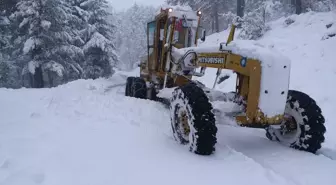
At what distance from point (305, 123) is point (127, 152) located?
3.00 metres

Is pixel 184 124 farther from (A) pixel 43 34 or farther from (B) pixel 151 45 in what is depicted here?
(A) pixel 43 34

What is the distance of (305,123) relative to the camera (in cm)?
519

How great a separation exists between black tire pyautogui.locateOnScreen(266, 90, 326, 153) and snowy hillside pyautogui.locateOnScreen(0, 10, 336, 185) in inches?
6.4

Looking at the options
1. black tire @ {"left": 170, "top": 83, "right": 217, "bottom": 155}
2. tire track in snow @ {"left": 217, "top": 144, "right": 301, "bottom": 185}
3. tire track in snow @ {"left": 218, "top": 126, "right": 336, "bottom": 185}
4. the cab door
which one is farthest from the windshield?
tire track in snow @ {"left": 217, "top": 144, "right": 301, "bottom": 185}

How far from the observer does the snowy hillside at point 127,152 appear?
4051 mm

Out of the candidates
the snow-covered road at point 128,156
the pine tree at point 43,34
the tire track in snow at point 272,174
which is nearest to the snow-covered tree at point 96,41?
the pine tree at point 43,34

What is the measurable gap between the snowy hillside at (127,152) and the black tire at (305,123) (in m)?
0.16

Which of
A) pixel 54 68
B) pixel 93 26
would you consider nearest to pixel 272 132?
pixel 54 68

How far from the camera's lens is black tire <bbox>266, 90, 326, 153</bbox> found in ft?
16.8

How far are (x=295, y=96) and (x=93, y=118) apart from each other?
431 cm

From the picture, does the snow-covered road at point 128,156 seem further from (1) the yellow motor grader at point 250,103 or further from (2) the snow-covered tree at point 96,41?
(2) the snow-covered tree at point 96,41

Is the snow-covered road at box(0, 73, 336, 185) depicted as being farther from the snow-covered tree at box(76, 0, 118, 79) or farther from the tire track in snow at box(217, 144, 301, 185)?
the snow-covered tree at box(76, 0, 118, 79)

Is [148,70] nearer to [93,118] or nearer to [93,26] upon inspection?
[93,118]

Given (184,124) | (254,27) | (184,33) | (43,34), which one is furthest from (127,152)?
(43,34)
